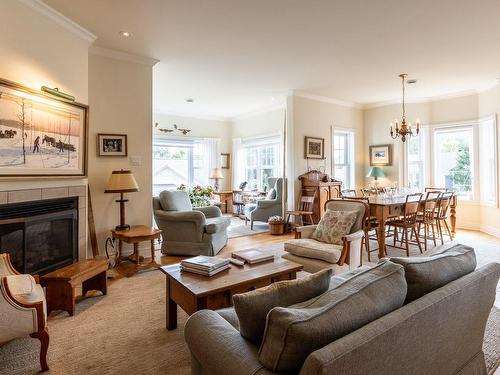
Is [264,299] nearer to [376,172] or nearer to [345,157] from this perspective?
[376,172]

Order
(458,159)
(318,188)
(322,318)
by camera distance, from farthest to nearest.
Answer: (458,159) < (318,188) < (322,318)

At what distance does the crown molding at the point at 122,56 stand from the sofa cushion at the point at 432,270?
407 centimetres

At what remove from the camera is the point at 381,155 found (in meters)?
6.84

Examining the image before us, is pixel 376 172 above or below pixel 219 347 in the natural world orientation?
above

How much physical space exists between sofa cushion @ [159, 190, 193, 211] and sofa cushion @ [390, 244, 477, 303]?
139 inches

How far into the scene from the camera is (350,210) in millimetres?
3354

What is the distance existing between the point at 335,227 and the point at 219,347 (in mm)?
2367

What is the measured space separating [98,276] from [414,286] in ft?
9.13

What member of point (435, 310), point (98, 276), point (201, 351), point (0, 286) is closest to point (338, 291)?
point (435, 310)

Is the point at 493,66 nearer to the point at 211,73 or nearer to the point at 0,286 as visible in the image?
the point at 211,73

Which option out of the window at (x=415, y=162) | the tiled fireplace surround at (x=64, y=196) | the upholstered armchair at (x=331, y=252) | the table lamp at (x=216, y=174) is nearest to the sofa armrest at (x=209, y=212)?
the tiled fireplace surround at (x=64, y=196)

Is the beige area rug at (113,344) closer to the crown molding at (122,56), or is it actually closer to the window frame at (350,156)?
the crown molding at (122,56)

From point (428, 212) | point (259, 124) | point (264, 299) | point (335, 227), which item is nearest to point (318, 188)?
point (428, 212)

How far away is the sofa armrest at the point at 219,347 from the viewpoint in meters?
0.99
